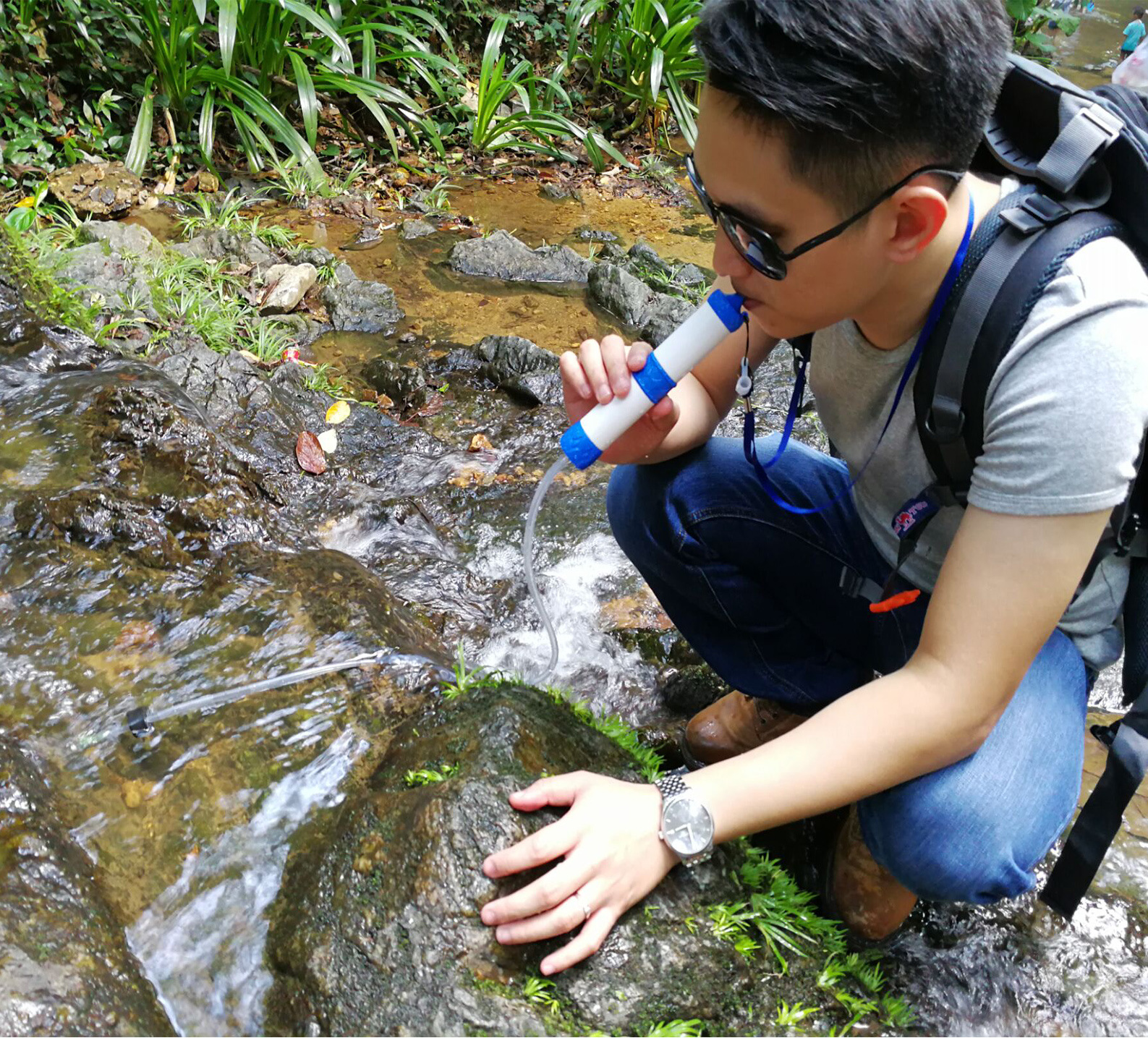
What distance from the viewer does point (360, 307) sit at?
4617mm

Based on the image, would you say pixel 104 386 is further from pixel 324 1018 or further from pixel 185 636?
pixel 324 1018

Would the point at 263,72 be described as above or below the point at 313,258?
above

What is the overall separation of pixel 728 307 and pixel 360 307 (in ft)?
11.2

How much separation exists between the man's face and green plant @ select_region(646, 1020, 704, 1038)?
1109 millimetres

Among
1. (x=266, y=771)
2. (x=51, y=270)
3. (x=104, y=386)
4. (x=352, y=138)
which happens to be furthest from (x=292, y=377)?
(x=352, y=138)

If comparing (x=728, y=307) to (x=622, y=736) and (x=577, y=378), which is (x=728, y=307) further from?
(x=622, y=736)

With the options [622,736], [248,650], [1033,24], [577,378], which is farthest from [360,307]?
[1033,24]

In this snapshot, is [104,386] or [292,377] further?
[292,377]

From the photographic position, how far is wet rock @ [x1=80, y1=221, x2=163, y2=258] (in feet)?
14.0

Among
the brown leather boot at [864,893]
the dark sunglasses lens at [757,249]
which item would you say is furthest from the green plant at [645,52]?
the brown leather boot at [864,893]

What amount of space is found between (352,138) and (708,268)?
270 cm

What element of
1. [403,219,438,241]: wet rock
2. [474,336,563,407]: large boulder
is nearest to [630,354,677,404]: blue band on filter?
[474,336,563,407]: large boulder

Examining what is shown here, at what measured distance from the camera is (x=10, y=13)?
5066mm

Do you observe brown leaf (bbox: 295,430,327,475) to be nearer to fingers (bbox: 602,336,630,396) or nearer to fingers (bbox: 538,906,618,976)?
fingers (bbox: 602,336,630,396)
